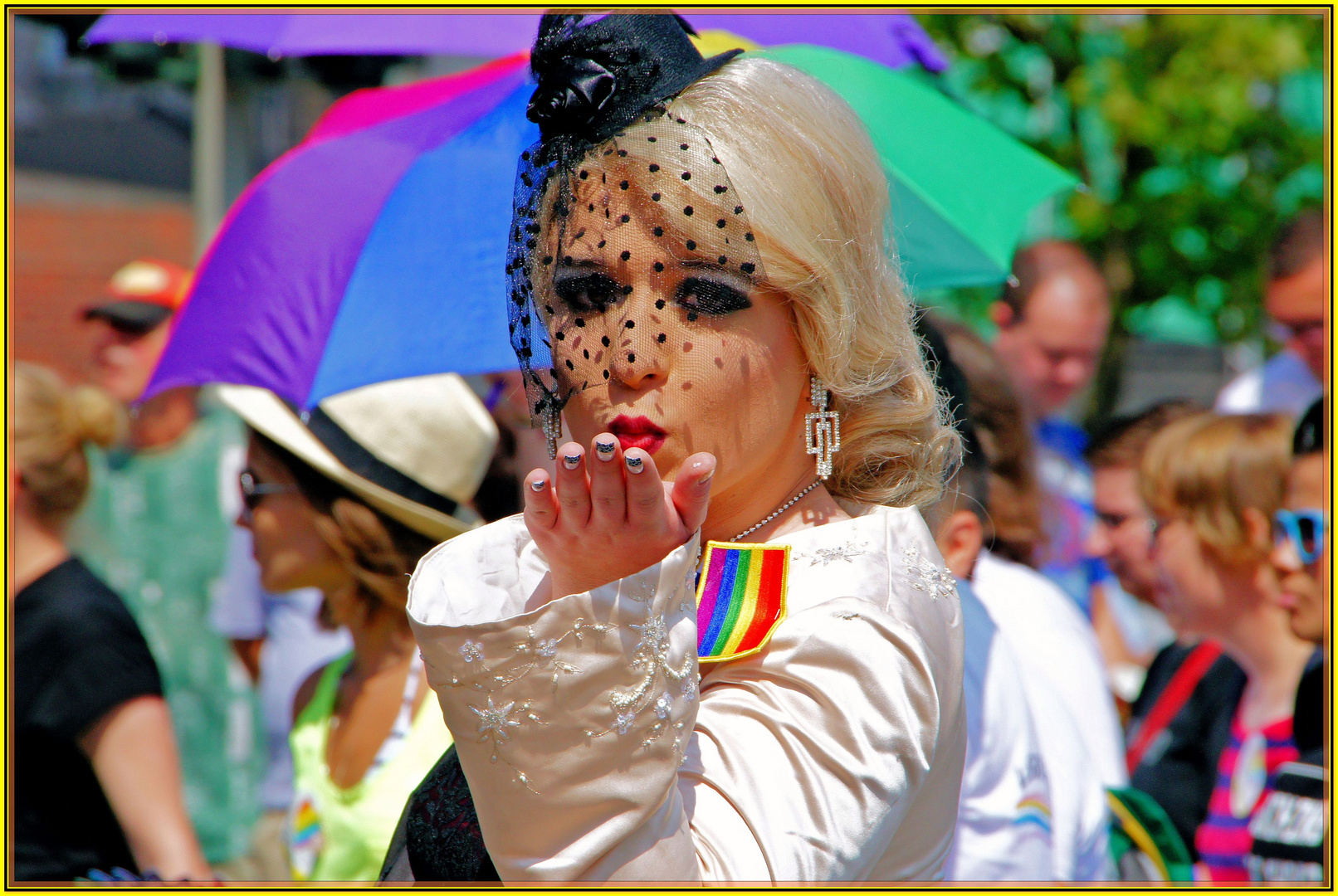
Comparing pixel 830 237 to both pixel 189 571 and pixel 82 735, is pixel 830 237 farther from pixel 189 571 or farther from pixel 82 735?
pixel 189 571

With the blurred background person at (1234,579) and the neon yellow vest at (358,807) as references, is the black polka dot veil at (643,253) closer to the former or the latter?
the neon yellow vest at (358,807)

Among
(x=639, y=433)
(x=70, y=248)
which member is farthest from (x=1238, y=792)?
(x=70, y=248)

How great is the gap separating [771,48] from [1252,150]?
24.5ft

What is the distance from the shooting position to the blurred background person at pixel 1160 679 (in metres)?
3.56

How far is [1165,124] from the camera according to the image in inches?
339

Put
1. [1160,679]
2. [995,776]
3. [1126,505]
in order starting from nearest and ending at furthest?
1. [995,776]
2. [1160,679]
3. [1126,505]

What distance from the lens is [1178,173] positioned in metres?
9.02

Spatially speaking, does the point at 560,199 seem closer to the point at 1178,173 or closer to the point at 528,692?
the point at 528,692

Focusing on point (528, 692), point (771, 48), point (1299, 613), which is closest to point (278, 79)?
point (771, 48)

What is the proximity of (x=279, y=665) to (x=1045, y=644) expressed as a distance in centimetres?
268

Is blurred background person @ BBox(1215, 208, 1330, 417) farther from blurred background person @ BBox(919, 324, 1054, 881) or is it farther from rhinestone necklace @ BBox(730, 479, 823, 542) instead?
rhinestone necklace @ BBox(730, 479, 823, 542)

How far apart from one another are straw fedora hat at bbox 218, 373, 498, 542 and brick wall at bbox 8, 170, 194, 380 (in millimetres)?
9066

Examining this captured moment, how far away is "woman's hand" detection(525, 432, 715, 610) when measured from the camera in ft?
3.91

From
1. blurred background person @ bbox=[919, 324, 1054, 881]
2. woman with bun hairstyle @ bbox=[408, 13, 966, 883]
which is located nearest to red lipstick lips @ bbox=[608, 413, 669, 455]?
woman with bun hairstyle @ bbox=[408, 13, 966, 883]
